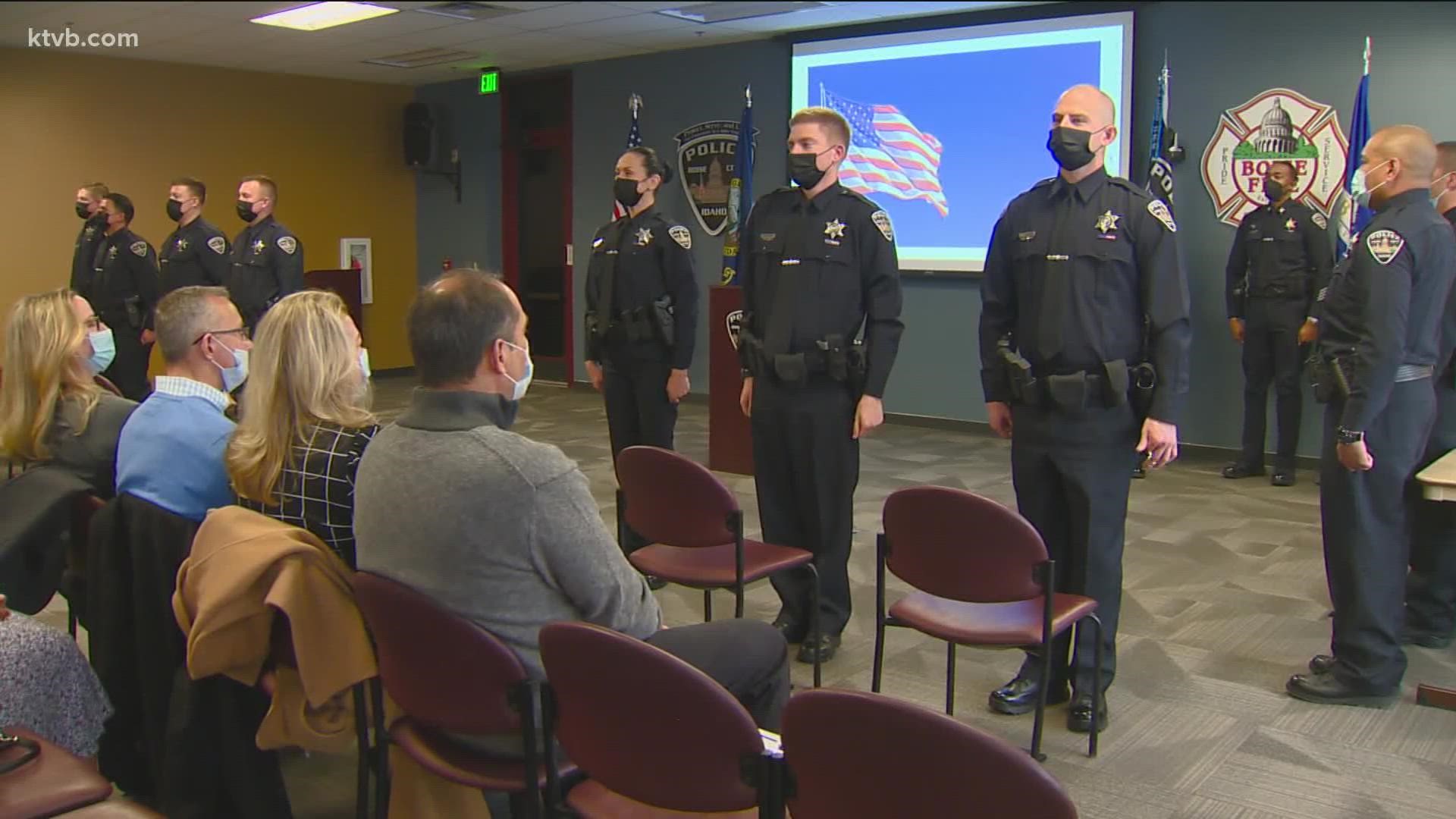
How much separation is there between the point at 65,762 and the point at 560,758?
2.56ft

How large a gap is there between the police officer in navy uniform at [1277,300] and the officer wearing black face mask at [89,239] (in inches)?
275

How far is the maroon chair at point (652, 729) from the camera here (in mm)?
1534

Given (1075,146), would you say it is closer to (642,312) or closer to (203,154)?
(642,312)

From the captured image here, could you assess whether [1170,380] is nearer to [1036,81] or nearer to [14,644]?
[14,644]

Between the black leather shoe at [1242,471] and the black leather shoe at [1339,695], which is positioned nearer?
the black leather shoe at [1339,695]

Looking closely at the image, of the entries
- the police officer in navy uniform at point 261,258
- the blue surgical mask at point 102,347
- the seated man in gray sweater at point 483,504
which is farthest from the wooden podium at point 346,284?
the seated man in gray sweater at point 483,504

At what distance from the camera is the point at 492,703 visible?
1.83 meters

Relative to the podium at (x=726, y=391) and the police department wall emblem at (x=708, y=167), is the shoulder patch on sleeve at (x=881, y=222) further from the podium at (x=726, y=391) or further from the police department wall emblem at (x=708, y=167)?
the police department wall emblem at (x=708, y=167)

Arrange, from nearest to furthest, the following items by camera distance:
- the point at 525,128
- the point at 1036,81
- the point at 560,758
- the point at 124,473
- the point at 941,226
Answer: the point at 560,758
the point at 124,473
the point at 1036,81
the point at 941,226
the point at 525,128

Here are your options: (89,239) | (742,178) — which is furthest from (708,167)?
(89,239)

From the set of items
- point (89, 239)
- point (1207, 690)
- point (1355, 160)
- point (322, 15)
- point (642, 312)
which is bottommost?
point (1207, 690)

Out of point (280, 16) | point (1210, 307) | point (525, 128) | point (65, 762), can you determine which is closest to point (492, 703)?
point (65, 762)

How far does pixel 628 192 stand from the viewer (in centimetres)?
438

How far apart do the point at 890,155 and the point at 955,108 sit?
62 centimetres
